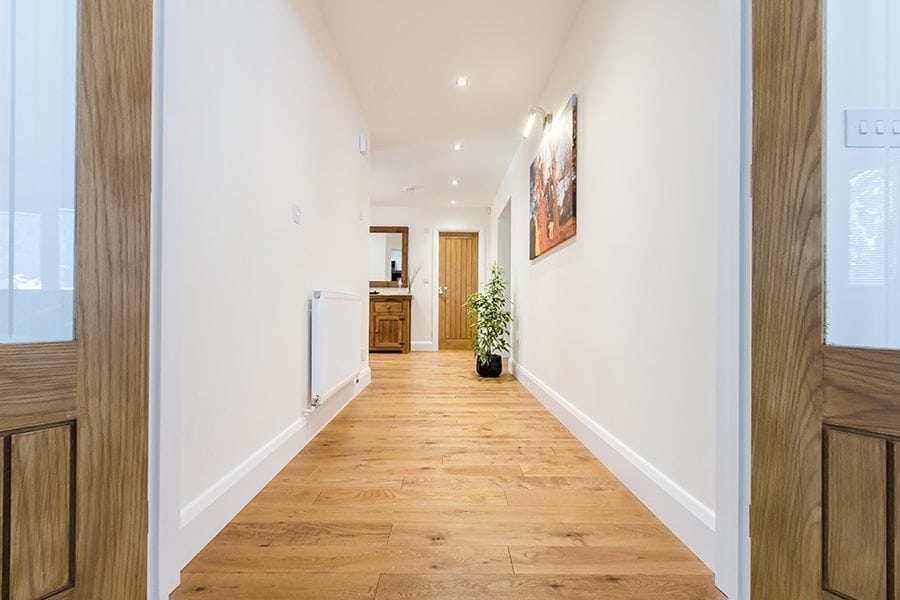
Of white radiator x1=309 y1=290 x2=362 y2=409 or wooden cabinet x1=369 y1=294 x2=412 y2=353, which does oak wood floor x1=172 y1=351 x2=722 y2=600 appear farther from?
wooden cabinet x1=369 y1=294 x2=412 y2=353

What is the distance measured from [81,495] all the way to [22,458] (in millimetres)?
116

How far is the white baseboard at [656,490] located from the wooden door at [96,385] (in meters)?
1.33

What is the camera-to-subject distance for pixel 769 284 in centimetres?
83

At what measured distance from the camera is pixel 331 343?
2.32 metres

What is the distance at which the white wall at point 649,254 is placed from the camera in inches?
45.4

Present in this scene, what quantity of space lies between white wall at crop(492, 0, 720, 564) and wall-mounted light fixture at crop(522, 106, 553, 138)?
1.53 ft

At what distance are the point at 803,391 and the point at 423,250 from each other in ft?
20.8

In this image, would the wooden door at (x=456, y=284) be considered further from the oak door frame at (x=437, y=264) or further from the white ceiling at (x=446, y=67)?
the white ceiling at (x=446, y=67)

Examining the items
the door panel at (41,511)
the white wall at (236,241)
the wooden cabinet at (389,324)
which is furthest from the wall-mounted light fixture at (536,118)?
the wooden cabinet at (389,324)

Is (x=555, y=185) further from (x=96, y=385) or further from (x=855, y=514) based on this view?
(x=96, y=385)

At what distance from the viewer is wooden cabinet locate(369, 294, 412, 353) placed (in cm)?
650

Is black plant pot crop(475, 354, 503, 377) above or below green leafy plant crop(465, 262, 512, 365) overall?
below

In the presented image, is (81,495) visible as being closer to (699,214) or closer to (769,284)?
(769,284)

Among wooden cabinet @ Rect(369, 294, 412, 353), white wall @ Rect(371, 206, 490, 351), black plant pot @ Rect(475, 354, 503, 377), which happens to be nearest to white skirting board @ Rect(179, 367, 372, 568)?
black plant pot @ Rect(475, 354, 503, 377)
